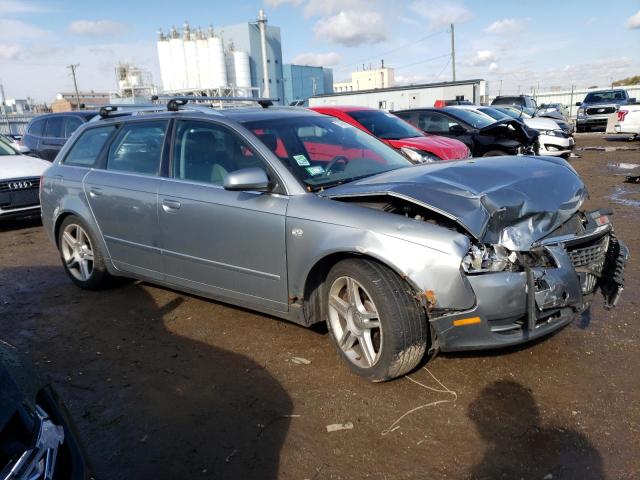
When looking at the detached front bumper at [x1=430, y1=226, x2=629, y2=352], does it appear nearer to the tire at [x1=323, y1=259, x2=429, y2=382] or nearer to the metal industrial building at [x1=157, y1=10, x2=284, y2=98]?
the tire at [x1=323, y1=259, x2=429, y2=382]

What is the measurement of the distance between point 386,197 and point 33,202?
7.08 meters

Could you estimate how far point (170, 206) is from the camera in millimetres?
4051

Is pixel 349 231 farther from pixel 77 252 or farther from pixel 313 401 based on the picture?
pixel 77 252

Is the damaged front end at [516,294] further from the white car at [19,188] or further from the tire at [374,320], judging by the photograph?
the white car at [19,188]

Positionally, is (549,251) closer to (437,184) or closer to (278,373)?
(437,184)

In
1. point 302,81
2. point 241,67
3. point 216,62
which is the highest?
point 216,62

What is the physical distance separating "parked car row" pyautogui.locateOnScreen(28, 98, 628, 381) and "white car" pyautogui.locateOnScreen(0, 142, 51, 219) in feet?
13.2

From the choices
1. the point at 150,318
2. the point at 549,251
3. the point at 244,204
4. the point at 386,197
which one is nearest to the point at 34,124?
the point at 150,318

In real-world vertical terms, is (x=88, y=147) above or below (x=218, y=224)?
above

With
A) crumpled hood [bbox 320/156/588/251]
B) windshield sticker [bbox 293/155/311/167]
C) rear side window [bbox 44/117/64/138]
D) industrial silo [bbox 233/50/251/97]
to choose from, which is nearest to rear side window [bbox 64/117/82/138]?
rear side window [bbox 44/117/64/138]

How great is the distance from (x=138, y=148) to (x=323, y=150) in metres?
1.70

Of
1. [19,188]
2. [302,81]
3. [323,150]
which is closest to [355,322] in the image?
[323,150]

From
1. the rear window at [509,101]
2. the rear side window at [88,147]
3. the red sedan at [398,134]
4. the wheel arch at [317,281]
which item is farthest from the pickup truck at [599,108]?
the wheel arch at [317,281]

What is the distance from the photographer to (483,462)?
8.21 ft
